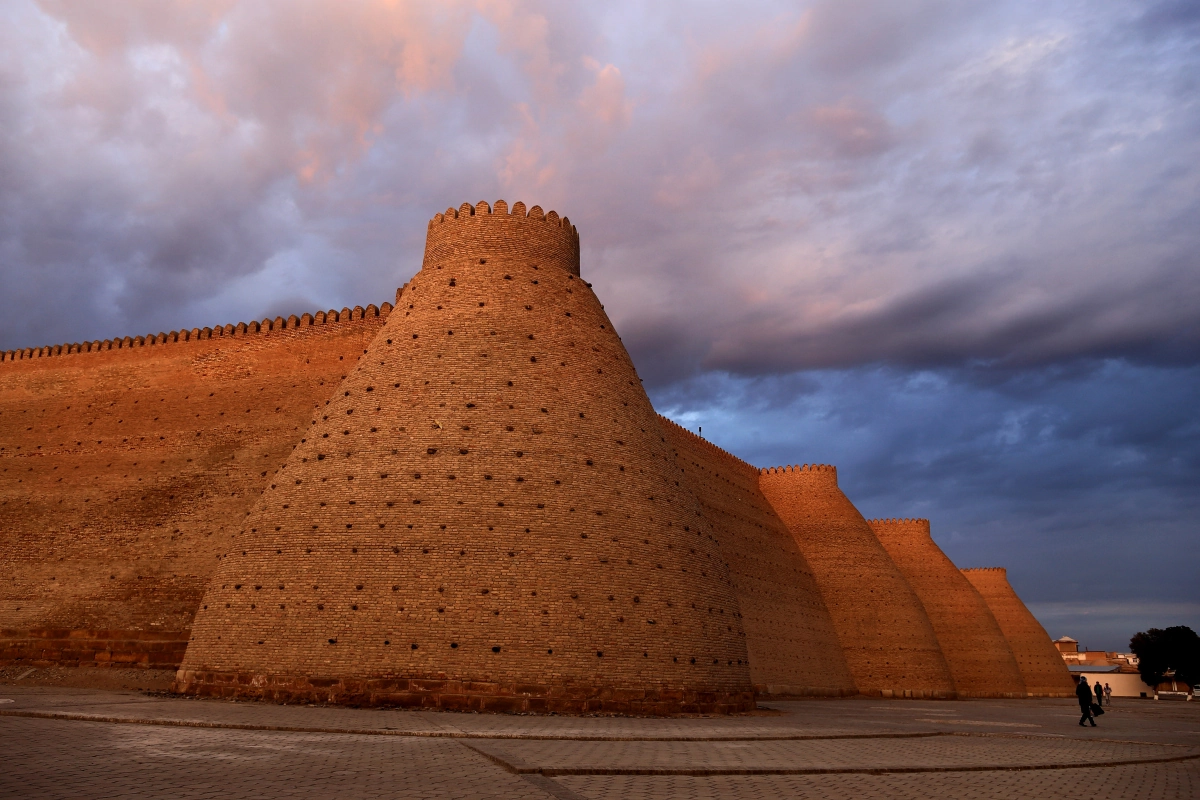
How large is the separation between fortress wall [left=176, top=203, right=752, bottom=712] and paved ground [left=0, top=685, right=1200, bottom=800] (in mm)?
781

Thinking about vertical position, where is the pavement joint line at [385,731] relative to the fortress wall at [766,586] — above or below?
below

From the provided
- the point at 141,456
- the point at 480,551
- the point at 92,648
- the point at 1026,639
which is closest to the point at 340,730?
the point at 480,551

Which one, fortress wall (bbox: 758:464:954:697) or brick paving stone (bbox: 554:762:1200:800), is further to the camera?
fortress wall (bbox: 758:464:954:697)

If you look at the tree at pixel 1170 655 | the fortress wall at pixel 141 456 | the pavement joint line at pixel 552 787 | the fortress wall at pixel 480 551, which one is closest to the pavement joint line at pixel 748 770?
the pavement joint line at pixel 552 787

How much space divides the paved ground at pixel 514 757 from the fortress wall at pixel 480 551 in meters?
0.78

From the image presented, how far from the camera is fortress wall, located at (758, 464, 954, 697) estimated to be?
103ft

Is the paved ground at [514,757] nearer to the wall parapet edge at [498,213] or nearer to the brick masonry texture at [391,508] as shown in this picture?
the brick masonry texture at [391,508]

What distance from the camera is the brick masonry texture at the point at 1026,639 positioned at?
4128 cm

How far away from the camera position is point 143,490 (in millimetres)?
20156

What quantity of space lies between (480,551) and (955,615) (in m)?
30.6

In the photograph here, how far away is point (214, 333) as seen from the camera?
874 inches

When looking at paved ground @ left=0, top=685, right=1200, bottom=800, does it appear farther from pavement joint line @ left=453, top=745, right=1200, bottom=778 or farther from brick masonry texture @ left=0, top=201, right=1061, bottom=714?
brick masonry texture @ left=0, top=201, right=1061, bottom=714

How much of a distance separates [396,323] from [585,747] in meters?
10.2

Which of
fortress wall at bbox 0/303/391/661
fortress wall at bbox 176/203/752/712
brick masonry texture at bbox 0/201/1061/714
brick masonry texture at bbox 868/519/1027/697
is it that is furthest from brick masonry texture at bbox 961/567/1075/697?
fortress wall at bbox 0/303/391/661
